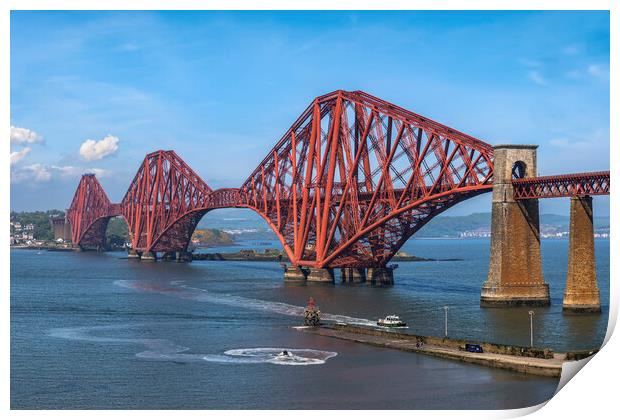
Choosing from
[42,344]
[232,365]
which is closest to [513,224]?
[232,365]

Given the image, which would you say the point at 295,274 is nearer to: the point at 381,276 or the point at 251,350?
the point at 381,276

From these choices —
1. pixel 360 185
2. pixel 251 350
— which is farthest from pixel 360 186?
pixel 251 350

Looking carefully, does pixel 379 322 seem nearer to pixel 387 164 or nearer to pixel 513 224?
pixel 513 224

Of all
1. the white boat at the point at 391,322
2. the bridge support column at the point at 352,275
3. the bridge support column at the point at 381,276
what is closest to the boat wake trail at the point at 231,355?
the white boat at the point at 391,322

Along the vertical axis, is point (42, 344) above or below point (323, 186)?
below

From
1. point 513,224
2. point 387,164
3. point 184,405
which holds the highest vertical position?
point 387,164

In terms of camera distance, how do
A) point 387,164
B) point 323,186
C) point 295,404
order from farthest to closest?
point 323,186
point 387,164
point 295,404

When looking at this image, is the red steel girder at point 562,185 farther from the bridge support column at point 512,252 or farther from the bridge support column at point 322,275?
the bridge support column at point 322,275
